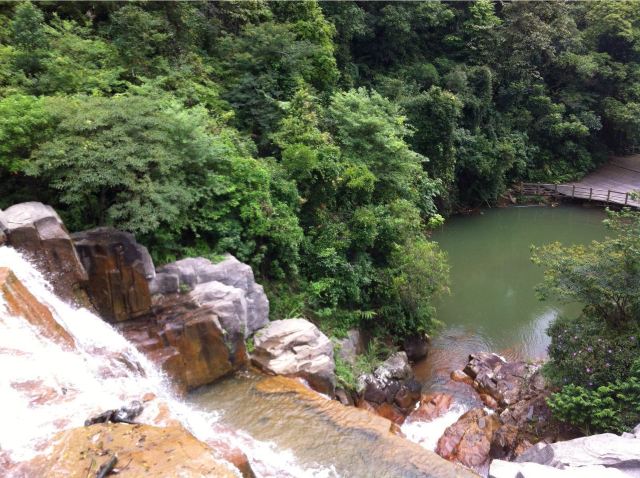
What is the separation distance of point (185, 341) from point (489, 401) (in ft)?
23.0

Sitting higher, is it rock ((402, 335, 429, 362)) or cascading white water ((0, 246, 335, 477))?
cascading white water ((0, 246, 335, 477))

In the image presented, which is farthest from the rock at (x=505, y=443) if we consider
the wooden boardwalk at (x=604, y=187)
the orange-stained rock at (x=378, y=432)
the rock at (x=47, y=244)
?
the wooden boardwalk at (x=604, y=187)

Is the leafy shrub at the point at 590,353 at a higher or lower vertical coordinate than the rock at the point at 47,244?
lower

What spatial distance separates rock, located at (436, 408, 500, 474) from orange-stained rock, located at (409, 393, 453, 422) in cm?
54

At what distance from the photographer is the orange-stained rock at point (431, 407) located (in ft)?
34.8

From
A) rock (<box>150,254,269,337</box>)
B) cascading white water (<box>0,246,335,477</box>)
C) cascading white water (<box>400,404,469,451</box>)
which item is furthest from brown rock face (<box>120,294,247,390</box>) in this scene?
cascading white water (<box>400,404,469,451</box>)

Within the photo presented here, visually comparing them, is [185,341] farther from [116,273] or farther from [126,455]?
[126,455]

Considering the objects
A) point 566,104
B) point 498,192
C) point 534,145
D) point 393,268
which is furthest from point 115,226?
point 566,104

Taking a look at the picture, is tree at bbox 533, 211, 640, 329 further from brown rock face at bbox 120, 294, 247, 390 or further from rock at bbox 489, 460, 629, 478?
brown rock face at bbox 120, 294, 247, 390

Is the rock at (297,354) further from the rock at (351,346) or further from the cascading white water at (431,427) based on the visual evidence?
the cascading white water at (431,427)

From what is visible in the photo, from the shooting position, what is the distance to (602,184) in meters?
27.1

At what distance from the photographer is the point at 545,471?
630 cm

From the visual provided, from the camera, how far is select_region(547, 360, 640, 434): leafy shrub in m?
8.20

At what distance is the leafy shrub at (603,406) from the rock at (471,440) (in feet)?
4.68
